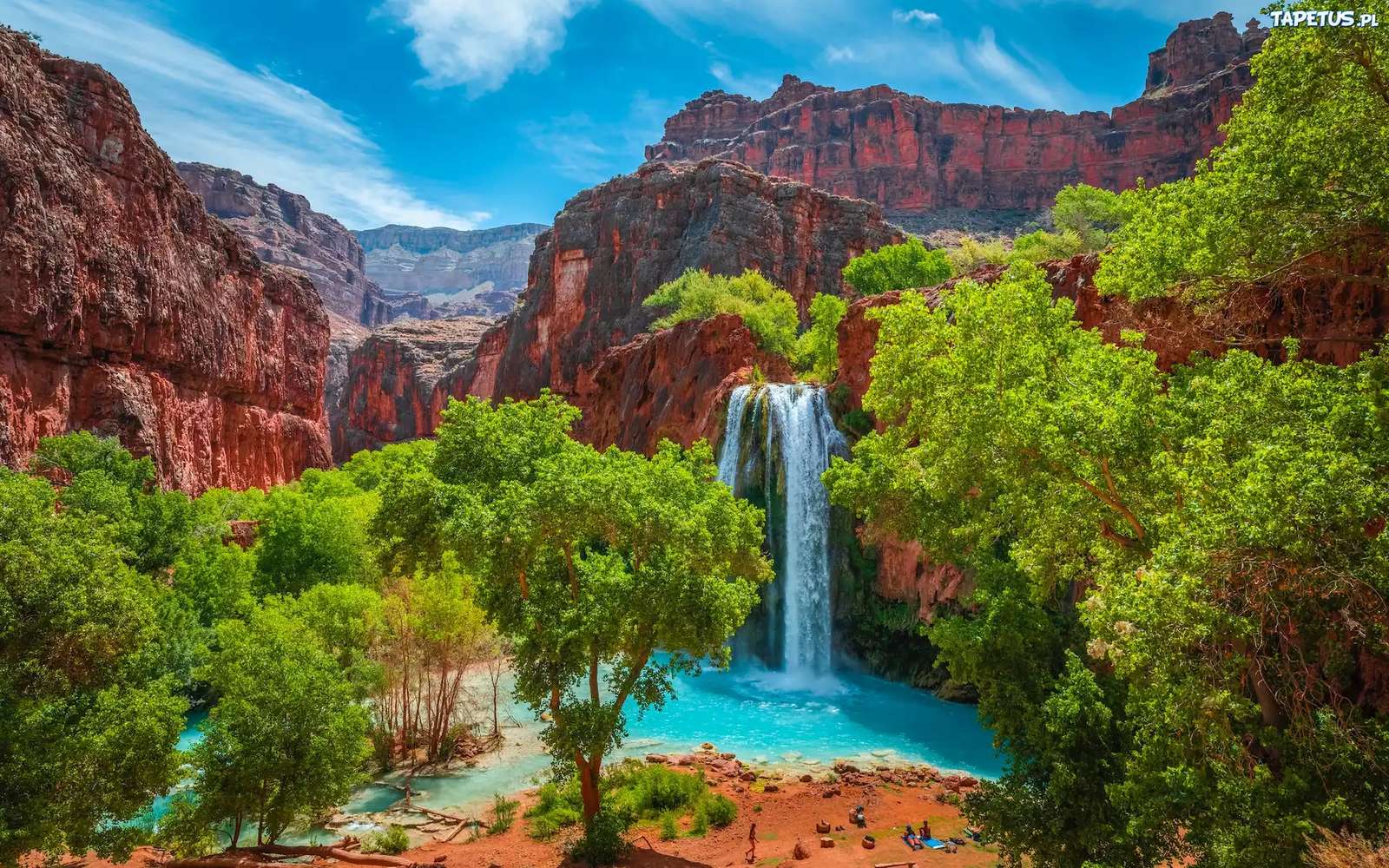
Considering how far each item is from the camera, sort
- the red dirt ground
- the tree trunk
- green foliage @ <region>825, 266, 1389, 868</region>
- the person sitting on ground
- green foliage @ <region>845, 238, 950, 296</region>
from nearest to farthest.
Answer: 1. green foliage @ <region>825, 266, 1389, 868</region>
2. the red dirt ground
3. the tree trunk
4. the person sitting on ground
5. green foliage @ <region>845, 238, 950, 296</region>

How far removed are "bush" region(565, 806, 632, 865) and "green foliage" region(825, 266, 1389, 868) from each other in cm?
587

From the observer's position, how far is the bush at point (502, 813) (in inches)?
569

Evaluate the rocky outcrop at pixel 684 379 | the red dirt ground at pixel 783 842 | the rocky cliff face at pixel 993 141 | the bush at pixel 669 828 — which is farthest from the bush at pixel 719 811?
the rocky cliff face at pixel 993 141

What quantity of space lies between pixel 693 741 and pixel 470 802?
6676mm

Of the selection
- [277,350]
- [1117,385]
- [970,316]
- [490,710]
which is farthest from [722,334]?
[277,350]

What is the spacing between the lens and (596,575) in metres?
11.2

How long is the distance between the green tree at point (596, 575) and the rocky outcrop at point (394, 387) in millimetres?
72241

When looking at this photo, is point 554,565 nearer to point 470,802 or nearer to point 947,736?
point 470,802

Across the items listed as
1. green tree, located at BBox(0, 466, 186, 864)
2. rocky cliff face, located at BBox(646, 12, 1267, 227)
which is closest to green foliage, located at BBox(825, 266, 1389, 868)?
green tree, located at BBox(0, 466, 186, 864)

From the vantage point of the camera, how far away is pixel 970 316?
13.3 meters

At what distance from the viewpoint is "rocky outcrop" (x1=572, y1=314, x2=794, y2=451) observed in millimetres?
35312

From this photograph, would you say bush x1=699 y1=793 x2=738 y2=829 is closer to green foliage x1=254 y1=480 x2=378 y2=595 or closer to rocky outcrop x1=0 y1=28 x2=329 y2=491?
A: green foliage x1=254 y1=480 x2=378 y2=595

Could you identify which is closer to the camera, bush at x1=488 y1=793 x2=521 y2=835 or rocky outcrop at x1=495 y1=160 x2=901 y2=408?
bush at x1=488 y1=793 x2=521 y2=835

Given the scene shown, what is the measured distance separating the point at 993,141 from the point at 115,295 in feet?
311
